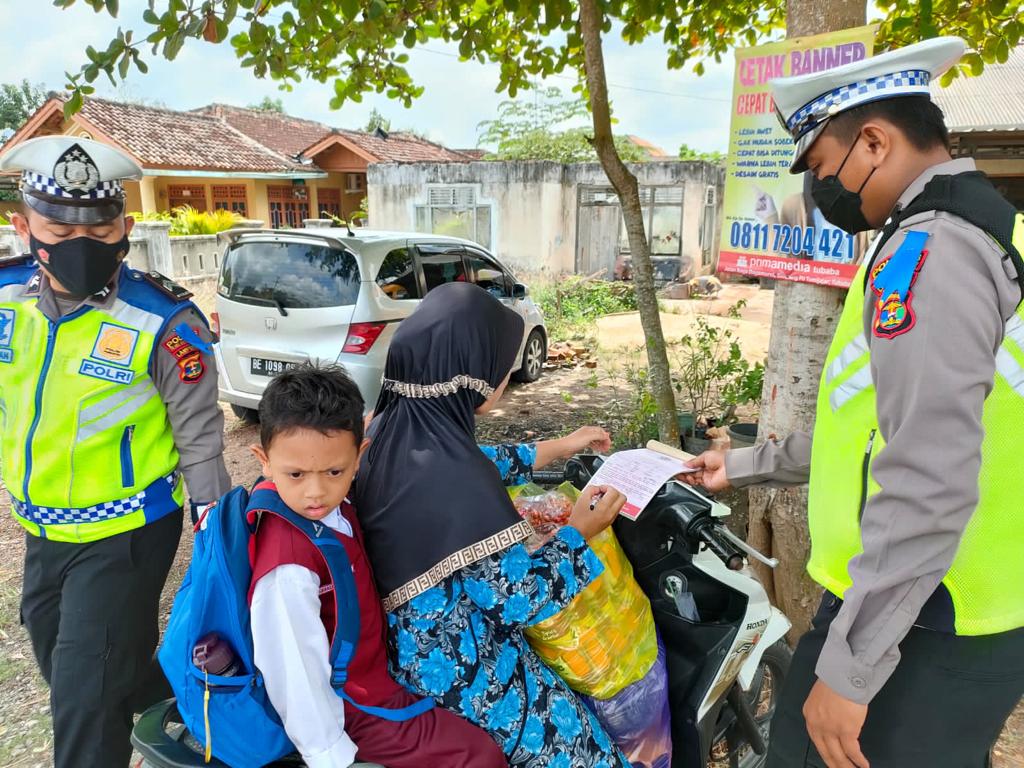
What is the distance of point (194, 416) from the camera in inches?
77.2

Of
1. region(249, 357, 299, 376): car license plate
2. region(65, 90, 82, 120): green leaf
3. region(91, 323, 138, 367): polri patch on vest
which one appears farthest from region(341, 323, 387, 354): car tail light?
region(91, 323, 138, 367): polri patch on vest

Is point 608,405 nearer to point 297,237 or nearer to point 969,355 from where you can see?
point 297,237

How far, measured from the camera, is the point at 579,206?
1491cm

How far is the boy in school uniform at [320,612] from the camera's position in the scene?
1.27m

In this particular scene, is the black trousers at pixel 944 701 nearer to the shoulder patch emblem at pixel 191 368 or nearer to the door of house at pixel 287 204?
the shoulder patch emblem at pixel 191 368

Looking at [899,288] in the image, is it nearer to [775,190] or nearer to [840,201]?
[840,201]

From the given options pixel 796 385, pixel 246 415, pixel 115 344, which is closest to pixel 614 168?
pixel 796 385

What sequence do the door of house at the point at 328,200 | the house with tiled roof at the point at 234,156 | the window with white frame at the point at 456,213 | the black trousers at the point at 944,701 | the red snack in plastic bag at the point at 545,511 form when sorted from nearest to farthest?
1. the black trousers at the point at 944,701
2. the red snack in plastic bag at the point at 545,511
3. the window with white frame at the point at 456,213
4. the house with tiled roof at the point at 234,156
5. the door of house at the point at 328,200

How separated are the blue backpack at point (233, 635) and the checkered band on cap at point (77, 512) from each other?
673 millimetres

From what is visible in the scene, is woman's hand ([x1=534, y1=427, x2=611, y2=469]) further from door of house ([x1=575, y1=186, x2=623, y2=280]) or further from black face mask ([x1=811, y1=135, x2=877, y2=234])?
door of house ([x1=575, y1=186, x2=623, y2=280])

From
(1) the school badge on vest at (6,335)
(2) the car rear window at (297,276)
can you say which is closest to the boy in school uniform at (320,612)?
(1) the school badge on vest at (6,335)

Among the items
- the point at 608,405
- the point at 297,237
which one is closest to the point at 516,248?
the point at 608,405

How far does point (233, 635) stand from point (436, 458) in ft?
1.64

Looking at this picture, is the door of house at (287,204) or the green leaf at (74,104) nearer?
the green leaf at (74,104)
